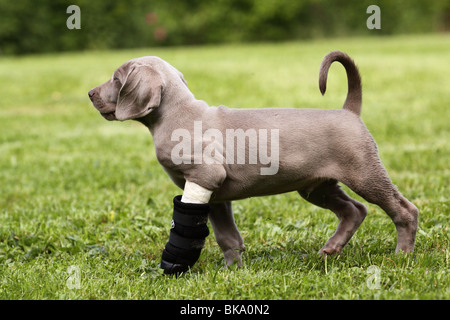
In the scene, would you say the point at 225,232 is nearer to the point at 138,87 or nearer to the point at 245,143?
the point at 245,143

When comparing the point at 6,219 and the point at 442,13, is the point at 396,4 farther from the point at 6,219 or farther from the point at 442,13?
the point at 6,219

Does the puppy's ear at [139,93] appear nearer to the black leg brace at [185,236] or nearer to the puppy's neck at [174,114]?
the puppy's neck at [174,114]

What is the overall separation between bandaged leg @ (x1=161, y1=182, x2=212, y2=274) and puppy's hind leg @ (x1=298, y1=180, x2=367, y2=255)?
72 cm

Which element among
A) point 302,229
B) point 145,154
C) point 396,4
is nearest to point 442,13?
point 396,4

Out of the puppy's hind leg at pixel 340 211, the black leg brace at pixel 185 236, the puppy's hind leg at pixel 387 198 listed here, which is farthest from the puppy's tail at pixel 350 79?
the black leg brace at pixel 185 236

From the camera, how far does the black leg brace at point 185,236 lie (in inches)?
125

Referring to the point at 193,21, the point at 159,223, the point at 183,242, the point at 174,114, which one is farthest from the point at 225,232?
the point at 193,21

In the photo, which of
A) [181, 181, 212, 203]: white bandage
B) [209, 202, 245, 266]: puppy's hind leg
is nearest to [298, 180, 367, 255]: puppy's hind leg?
[209, 202, 245, 266]: puppy's hind leg

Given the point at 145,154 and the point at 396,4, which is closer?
the point at 145,154

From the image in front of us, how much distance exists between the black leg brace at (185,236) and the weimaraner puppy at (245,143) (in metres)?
0.06

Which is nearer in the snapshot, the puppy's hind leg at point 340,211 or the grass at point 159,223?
the grass at point 159,223

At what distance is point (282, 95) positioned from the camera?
11.9 m
